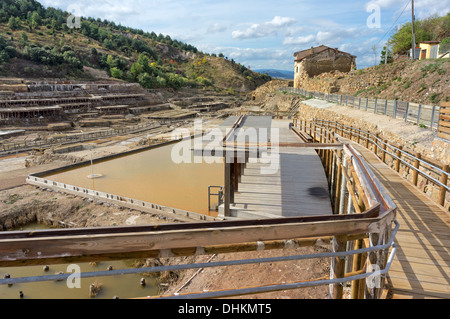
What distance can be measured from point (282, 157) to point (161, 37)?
167m

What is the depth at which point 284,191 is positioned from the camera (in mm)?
12984

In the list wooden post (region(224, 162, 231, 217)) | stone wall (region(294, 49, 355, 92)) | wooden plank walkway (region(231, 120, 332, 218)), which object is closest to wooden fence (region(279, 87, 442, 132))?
wooden plank walkway (region(231, 120, 332, 218))

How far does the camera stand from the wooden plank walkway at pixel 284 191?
448 inches

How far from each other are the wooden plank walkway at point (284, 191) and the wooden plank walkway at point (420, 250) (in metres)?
4.16

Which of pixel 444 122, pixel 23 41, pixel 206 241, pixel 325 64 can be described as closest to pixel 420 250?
pixel 206 241

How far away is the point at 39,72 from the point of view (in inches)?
2389

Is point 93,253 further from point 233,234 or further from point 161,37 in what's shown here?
point 161,37

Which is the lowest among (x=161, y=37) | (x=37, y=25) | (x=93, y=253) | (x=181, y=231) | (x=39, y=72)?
(x=93, y=253)

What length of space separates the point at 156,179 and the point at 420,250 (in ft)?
66.0

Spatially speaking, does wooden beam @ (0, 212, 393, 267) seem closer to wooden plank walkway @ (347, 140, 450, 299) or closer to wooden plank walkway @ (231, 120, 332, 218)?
wooden plank walkway @ (347, 140, 450, 299)

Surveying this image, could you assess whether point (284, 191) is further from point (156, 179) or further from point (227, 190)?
point (156, 179)

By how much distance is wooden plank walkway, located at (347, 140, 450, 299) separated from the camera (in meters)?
3.77

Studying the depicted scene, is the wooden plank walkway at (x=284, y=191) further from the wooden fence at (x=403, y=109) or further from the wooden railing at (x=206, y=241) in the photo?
the wooden railing at (x=206, y=241)

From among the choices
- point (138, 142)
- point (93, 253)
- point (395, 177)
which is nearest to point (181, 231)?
point (93, 253)
